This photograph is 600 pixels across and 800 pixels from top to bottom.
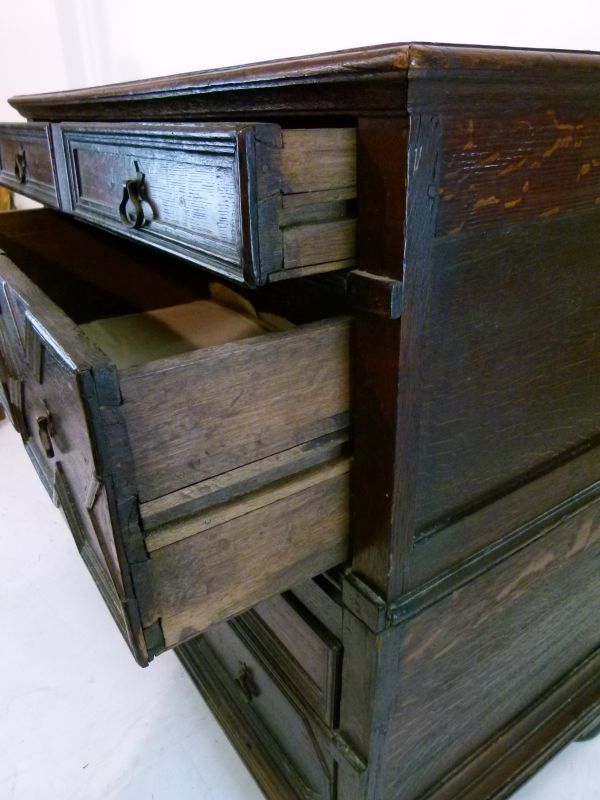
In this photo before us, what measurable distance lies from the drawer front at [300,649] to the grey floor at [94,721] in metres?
0.35

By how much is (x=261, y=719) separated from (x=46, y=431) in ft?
2.16

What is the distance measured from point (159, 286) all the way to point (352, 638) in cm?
71

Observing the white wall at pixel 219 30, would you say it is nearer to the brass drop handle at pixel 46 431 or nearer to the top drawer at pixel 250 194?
the top drawer at pixel 250 194

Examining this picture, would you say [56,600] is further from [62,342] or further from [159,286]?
[62,342]

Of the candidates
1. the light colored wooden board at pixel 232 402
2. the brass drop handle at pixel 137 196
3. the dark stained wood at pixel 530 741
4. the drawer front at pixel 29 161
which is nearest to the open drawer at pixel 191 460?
the light colored wooden board at pixel 232 402

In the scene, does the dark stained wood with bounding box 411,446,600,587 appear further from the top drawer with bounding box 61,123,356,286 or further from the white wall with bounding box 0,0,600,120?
the white wall with bounding box 0,0,600,120

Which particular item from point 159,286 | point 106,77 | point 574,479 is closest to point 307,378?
point 574,479

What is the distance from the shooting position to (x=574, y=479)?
0.74m

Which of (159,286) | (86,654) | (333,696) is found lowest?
(86,654)

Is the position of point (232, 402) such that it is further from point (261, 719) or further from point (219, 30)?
point (219, 30)

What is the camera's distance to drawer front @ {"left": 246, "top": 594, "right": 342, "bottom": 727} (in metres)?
0.70

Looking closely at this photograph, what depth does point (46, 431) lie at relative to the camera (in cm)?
59

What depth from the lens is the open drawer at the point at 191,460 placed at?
43 cm

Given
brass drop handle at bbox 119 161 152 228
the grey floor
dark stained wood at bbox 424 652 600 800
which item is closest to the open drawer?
brass drop handle at bbox 119 161 152 228
